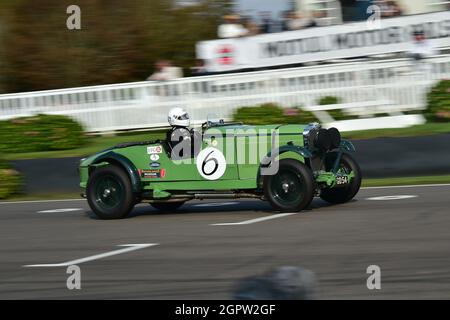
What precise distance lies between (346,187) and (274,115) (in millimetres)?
5927

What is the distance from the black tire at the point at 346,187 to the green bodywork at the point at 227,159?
26cm

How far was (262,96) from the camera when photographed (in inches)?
788

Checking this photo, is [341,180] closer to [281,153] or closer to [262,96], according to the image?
[281,153]

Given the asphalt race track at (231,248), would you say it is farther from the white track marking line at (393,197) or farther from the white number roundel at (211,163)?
the white number roundel at (211,163)

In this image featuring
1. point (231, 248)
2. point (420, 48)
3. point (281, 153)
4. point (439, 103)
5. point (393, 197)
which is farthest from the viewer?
point (420, 48)

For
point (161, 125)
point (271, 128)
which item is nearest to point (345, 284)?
point (271, 128)

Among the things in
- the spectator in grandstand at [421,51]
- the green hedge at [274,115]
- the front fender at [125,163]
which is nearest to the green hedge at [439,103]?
the spectator in grandstand at [421,51]

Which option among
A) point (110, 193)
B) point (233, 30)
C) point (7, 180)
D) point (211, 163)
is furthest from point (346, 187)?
point (233, 30)

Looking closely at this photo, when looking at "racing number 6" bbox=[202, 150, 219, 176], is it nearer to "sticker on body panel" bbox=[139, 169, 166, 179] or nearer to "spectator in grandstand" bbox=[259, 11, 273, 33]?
"sticker on body panel" bbox=[139, 169, 166, 179]

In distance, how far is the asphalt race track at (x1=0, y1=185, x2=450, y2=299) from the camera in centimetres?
794

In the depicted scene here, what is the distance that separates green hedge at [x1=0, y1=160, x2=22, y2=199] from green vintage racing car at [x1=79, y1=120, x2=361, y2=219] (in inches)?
176
